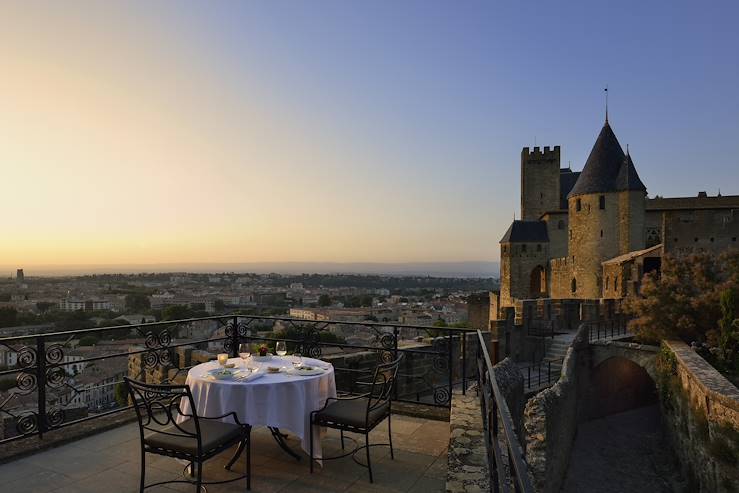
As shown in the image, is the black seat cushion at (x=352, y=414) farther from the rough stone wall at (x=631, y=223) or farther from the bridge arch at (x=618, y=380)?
the rough stone wall at (x=631, y=223)

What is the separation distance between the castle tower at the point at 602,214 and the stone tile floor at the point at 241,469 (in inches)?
1008

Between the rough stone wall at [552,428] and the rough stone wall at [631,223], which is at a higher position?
the rough stone wall at [631,223]

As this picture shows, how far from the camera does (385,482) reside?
11.2 feet

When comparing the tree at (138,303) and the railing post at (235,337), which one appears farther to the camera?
the tree at (138,303)

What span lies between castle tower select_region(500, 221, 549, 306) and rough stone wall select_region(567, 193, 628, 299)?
14.3 ft

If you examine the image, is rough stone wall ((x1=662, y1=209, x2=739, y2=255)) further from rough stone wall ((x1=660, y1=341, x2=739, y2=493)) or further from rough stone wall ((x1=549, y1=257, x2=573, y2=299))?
rough stone wall ((x1=549, y1=257, x2=573, y2=299))

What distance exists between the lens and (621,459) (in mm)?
12852

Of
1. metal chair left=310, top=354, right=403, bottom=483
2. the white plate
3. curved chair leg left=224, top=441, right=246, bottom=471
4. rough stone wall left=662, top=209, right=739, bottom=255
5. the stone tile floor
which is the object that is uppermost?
rough stone wall left=662, top=209, right=739, bottom=255

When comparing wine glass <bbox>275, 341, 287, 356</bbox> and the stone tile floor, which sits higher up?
wine glass <bbox>275, 341, 287, 356</bbox>

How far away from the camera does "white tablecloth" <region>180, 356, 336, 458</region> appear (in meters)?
3.41

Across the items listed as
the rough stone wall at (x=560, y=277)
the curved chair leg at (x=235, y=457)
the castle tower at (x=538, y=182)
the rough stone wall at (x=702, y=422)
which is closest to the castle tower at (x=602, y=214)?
the rough stone wall at (x=560, y=277)

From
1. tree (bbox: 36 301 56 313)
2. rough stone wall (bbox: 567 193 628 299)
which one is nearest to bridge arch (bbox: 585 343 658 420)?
rough stone wall (bbox: 567 193 628 299)

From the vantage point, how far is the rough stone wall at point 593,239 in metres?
26.2

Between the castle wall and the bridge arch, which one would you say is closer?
the bridge arch
